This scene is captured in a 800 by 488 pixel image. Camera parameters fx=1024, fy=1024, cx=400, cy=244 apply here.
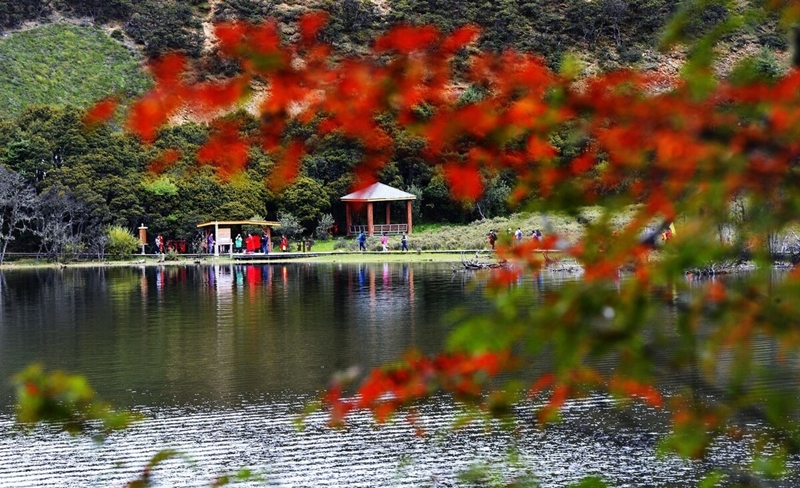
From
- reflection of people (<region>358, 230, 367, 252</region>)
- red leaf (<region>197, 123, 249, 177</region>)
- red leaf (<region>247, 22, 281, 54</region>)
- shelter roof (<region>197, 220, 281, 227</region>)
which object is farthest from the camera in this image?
reflection of people (<region>358, 230, 367, 252</region>)

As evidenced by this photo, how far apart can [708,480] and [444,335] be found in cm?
1902

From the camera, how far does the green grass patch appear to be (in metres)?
78.8

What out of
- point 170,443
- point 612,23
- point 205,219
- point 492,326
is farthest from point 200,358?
point 612,23

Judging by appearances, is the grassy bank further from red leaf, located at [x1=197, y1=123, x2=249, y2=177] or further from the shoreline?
red leaf, located at [x1=197, y1=123, x2=249, y2=177]

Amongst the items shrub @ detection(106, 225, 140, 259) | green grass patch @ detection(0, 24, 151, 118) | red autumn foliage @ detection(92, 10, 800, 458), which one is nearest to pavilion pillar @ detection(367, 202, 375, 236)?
shrub @ detection(106, 225, 140, 259)

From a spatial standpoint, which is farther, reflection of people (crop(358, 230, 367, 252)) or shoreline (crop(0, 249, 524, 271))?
reflection of people (crop(358, 230, 367, 252))

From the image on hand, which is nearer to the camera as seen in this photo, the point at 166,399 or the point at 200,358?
the point at 166,399

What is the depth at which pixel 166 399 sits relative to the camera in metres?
17.3

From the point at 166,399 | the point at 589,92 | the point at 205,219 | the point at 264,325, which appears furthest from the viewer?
the point at 205,219

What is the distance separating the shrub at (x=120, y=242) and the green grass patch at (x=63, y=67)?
23220 mm

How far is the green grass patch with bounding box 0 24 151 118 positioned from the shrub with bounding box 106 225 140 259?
76.2ft

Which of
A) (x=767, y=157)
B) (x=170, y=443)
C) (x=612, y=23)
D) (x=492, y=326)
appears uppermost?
(x=612, y=23)

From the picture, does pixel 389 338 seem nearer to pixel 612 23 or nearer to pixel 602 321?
pixel 602 321

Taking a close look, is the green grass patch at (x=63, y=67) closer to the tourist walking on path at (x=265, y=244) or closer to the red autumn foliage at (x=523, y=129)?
the tourist walking on path at (x=265, y=244)
